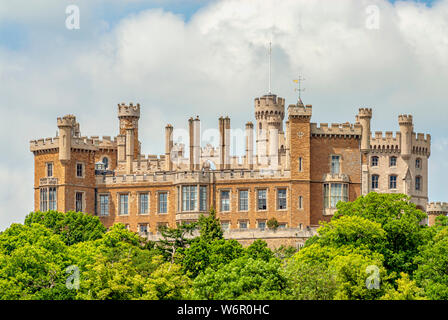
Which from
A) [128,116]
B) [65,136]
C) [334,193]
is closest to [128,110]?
[128,116]

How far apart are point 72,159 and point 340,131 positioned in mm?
24967

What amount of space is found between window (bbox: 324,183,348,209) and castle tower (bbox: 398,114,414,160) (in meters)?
25.5

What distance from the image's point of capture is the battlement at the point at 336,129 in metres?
118

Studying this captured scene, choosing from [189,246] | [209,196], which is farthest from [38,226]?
[209,196]

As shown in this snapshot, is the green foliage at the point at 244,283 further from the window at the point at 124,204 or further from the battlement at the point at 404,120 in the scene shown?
the battlement at the point at 404,120

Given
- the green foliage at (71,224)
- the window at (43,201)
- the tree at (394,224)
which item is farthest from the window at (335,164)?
the window at (43,201)

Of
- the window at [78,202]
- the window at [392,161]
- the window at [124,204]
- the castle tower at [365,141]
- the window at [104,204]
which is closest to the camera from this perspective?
the window at [78,202]

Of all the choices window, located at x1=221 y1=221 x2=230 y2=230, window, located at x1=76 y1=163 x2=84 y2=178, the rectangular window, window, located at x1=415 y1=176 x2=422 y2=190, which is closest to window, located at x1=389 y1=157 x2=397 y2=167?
window, located at x1=415 y1=176 x2=422 y2=190

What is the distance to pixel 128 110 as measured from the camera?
5394 inches

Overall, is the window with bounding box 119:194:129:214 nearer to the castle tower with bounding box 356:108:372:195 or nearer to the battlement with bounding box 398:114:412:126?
the castle tower with bounding box 356:108:372:195

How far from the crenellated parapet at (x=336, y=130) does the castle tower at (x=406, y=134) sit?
23694mm

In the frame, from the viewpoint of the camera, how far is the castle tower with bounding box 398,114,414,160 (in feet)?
465

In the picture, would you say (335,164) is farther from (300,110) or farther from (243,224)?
(243,224)
